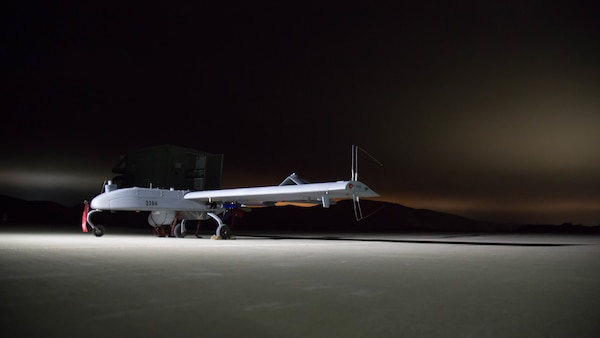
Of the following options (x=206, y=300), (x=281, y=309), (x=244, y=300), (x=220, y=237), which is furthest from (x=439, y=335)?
(x=220, y=237)

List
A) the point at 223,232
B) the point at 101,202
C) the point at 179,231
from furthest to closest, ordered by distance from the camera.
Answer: the point at 179,231 → the point at 223,232 → the point at 101,202

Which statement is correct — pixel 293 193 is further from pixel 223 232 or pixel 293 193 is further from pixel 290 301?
pixel 290 301

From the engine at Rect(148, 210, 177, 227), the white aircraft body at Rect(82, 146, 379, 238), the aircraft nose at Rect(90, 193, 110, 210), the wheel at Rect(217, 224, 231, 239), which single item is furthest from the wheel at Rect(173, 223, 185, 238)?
the aircraft nose at Rect(90, 193, 110, 210)

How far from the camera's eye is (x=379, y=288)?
22.1ft

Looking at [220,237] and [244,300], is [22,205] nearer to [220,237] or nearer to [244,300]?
[220,237]

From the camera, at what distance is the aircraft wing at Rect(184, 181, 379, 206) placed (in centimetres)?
1864

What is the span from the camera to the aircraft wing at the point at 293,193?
18641 millimetres

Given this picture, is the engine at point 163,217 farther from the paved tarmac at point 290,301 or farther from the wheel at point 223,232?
the paved tarmac at point 290,301

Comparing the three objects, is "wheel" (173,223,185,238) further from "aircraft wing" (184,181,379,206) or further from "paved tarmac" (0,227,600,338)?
"paved tarmac" (0,227,600,338)

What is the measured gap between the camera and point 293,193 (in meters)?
20.4

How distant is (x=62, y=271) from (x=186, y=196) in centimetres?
1566

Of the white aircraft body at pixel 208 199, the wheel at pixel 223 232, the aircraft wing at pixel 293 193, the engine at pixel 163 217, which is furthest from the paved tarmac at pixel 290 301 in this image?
the engine at pixel 163 217

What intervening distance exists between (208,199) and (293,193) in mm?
5380

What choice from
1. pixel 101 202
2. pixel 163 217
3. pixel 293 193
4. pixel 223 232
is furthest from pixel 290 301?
pixel 163 217
